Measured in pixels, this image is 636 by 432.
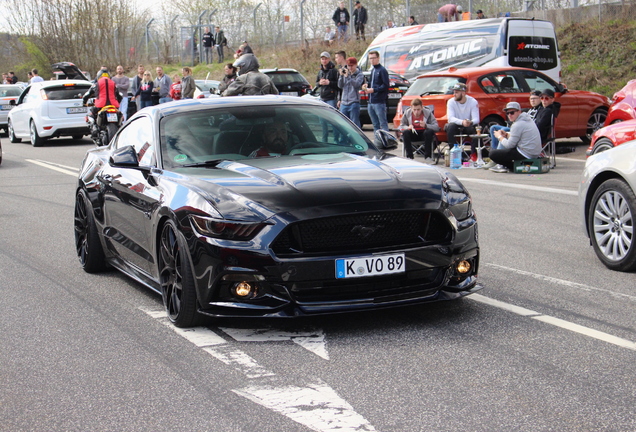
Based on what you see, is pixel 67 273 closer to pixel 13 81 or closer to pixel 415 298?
pixel 415 298

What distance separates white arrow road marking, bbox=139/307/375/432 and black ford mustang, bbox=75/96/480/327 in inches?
7.4

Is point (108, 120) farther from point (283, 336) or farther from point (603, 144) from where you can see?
point (283, 336)

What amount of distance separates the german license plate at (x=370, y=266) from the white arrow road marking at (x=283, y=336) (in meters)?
0.41

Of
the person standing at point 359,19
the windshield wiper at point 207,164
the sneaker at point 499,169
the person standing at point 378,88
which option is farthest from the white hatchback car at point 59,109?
the windshield wiper at point 207,164

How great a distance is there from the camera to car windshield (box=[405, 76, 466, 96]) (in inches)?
685

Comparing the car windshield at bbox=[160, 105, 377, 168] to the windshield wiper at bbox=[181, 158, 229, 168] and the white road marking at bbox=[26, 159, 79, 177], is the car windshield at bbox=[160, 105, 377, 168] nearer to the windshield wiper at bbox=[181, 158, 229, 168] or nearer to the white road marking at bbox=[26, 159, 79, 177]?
the windshield wiper at bbox=[181, 158, 229, 168]

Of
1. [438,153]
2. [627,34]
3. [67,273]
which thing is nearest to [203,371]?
[67,273]

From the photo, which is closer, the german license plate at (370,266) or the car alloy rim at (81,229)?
the german license plate at (370,266)

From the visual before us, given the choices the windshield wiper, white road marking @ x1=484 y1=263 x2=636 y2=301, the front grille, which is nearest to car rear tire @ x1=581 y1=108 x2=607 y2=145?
white road marking @ x1=484 y1=263 x2=636 y2=301

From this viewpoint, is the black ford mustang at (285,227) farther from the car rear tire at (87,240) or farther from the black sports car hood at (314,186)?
the car rear tire at (87,240)

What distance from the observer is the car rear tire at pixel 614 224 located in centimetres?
700

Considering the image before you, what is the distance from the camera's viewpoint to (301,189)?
5281mm

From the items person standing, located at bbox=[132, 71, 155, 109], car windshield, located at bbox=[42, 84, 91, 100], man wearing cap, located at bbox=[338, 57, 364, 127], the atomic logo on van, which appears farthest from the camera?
person standing, located at bbox=[132, 71, 155, 109]

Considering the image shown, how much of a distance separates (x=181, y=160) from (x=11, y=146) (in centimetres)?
2089
